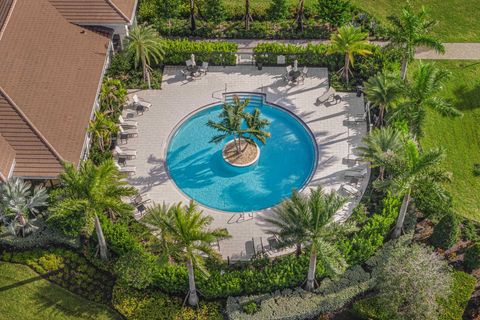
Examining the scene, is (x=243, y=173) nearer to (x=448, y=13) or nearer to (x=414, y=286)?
(x=414, y=286)

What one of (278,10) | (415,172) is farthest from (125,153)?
(415,172)

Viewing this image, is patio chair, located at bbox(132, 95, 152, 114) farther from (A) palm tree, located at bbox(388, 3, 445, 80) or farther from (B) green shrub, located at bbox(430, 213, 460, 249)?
(B) green shrub, located at bbox(430, 213, 460, 249)

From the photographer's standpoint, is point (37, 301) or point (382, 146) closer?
point (37, 301)

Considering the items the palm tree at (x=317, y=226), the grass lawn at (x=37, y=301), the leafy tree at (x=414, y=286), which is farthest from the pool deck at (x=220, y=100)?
the grass lawn at (x=37, y=301)

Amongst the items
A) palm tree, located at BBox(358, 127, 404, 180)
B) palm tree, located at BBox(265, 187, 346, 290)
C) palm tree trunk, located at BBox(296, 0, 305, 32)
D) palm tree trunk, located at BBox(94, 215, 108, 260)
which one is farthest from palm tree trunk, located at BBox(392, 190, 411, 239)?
palm tree trunk, located at BBox(296, 0, 305, 32)


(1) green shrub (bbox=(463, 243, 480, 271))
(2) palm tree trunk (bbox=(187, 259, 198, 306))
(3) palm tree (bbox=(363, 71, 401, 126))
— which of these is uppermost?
(3) palm tree (bbox=(363, 71, 401, 126))

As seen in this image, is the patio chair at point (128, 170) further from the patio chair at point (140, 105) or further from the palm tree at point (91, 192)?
the palm tree at point (91, 192)

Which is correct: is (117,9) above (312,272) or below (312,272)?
above
